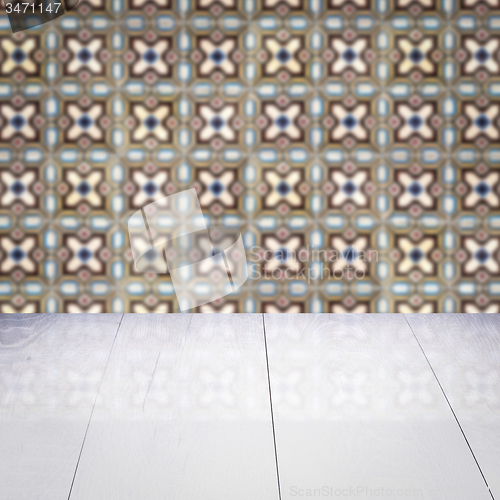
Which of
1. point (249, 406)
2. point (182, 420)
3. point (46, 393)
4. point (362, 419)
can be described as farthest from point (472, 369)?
point (46, 393)

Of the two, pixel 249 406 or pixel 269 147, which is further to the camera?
pixel 269 147

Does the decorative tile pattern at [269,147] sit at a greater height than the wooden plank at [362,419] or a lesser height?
greater

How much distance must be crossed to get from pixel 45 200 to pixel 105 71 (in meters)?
0.32

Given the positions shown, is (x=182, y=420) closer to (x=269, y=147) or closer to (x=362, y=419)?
(x=362, y=419)

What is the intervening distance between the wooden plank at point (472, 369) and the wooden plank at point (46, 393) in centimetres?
58

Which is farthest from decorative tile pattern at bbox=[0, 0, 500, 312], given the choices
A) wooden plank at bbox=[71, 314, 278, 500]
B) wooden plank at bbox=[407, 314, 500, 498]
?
wooden plank at bbox=[71, 314, 278, 500]

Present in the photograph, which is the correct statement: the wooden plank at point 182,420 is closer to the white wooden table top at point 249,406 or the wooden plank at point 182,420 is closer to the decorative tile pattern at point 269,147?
the white wooden table top at point 249,406

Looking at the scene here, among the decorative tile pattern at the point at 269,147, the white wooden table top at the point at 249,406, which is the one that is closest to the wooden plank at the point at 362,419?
the white wooden table top at the point at 249,406

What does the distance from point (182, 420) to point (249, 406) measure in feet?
0.37

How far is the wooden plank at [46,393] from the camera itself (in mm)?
876

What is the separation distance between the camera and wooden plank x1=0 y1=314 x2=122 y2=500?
2.87ft

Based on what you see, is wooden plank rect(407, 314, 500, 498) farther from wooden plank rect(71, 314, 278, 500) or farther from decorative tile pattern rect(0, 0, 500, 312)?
wooden plank rect(71, 314, 278, 500)

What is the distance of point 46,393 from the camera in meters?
1.11

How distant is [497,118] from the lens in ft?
4.70
